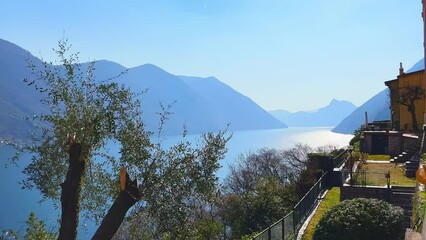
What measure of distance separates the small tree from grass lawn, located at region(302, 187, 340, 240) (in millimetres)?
16660

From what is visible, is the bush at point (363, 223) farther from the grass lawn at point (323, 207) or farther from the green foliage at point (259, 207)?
the green foliage at point (259, 207)

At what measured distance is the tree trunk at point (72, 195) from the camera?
9.95 m

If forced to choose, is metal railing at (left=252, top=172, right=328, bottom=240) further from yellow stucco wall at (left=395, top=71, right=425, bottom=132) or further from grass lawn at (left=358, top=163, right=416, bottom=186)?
yellow stucco wall at (left=395, top=71, right=425, bottom=132)

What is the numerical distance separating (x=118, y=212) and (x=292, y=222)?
965 centimetres

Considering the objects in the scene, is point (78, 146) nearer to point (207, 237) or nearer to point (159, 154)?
point (159, 154)

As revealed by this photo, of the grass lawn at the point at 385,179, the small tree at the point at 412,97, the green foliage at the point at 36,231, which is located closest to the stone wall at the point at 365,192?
the grass lawn at the point at 385,179

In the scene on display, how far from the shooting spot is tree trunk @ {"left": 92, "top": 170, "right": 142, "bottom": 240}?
9.76 metres

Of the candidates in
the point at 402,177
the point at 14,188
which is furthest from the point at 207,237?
the point at 14,188

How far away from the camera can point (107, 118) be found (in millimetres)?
11148

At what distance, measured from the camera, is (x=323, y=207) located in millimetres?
21125

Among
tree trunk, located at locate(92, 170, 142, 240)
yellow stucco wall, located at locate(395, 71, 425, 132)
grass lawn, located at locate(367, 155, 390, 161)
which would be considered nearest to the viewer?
tree trunk, located at locate(92, 170, 142, 240)

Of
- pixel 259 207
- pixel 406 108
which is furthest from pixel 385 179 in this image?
pixel 406 108

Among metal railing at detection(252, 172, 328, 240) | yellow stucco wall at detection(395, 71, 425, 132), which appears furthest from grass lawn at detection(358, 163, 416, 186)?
yellow stucco wall at detection(395, 71, 425, 132)

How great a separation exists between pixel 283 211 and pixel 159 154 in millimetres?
19802
